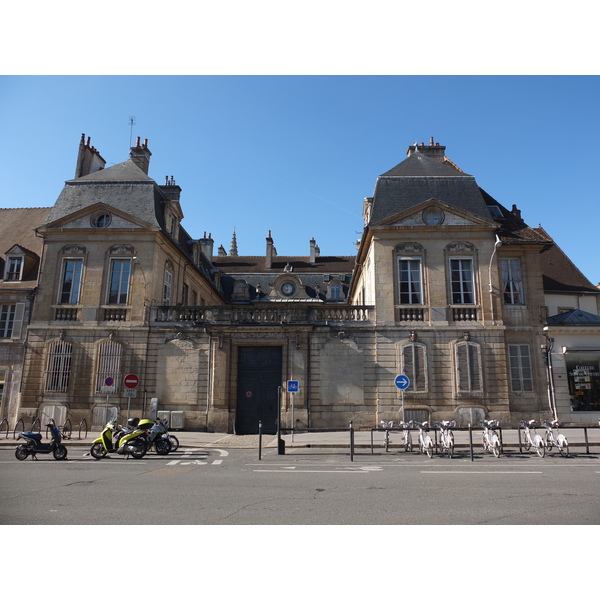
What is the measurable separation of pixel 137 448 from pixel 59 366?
8837 mm

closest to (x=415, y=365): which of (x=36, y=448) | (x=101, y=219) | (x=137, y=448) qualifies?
(x=137, y=448)

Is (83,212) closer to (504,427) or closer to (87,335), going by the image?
(87,335)

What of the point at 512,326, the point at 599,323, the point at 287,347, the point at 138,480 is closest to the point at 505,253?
the point at 512,326

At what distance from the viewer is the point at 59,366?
1881 centimetres

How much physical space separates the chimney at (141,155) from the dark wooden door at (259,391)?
12.5 meters

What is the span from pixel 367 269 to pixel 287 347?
5.80m

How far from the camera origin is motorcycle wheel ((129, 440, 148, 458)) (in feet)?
39.1

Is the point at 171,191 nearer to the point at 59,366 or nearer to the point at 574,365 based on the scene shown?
the point at 59,366

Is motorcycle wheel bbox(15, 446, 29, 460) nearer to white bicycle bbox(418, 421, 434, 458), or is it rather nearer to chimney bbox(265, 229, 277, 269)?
white bicycle bbox(418, 421, 434, 458)

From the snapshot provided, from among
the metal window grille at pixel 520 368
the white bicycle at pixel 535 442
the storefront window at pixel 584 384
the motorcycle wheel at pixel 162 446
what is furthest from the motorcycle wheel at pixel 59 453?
the storefront window at pixel 584 384

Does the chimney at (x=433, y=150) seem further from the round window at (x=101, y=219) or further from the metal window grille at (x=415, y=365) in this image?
the round window at (x=101, y=219)

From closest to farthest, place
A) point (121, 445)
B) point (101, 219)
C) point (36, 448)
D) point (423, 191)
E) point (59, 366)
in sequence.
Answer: point (36, 448)
point (121, 445)
point (59, 366)
point (101, 219)
point (423, 191)

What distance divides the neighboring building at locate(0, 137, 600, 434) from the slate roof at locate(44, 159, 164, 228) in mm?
233

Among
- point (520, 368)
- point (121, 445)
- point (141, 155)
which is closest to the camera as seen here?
point (121, 445)
